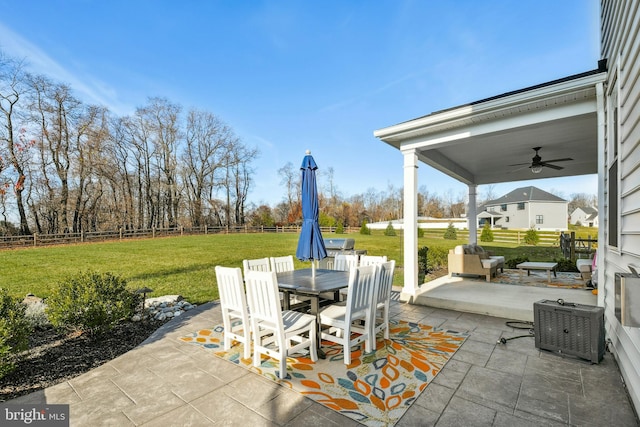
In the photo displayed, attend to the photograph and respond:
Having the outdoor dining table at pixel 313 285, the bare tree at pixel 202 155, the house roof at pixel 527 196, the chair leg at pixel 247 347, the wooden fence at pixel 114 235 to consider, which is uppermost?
the bare tree at pixel 202 155

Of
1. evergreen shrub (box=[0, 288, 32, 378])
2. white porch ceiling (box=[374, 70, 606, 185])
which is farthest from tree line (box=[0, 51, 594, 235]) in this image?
white porch ceiling (box=[374, 70, 606, 185])

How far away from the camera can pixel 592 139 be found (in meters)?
5.32

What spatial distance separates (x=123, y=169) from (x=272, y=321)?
2456 cm

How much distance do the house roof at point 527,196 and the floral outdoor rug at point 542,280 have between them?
2532 centimetres

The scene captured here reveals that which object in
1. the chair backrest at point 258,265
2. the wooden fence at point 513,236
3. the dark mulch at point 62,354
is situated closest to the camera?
the dark mulch at point 62,354

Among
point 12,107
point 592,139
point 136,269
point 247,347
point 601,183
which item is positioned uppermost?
point 12,107

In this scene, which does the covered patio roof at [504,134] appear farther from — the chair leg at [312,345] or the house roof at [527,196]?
the house roof at [527,196]

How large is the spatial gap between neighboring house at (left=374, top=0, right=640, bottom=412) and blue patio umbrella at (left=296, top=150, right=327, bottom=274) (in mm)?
1840

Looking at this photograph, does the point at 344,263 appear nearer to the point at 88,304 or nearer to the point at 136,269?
the point at 88,304

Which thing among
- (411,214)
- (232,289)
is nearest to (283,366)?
(232,289)

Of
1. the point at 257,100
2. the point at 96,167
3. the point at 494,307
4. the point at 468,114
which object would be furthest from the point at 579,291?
the point at 96,167

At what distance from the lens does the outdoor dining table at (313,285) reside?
3184mm

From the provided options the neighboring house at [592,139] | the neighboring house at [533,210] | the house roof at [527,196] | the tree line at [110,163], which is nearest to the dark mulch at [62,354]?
the neighboring house at [592,139]

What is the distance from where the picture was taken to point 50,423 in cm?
212
